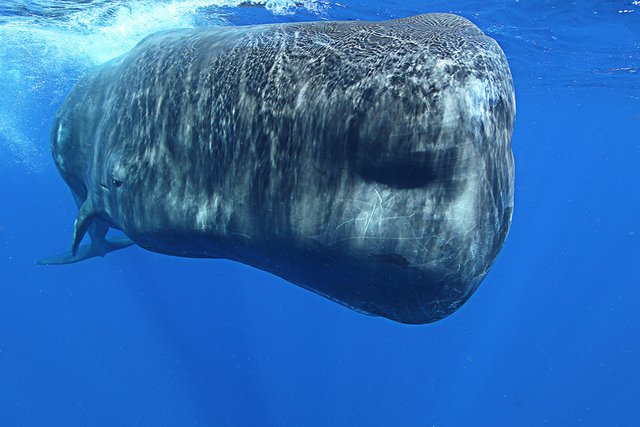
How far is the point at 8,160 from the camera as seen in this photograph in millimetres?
65750

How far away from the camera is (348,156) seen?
8.76ft

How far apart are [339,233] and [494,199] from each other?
2.63ft

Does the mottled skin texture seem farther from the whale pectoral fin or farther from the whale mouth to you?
the whale pectoral fin

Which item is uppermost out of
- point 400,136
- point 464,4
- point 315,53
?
point 464,4

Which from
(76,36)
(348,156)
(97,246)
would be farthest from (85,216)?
(76,36)

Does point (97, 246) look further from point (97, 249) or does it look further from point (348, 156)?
point (348, 156)

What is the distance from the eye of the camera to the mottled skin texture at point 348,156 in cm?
251

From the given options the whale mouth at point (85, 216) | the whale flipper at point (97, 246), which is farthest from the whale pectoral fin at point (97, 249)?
the whale mouth at point (85, 216)

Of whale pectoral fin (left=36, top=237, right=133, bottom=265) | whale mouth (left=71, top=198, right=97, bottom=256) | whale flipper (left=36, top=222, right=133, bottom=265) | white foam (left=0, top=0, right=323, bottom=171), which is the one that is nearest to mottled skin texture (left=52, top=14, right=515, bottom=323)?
whale mouth (left=71, top=198, right=97, bottom=256)

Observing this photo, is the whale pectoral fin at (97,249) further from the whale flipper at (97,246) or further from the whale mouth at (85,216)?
the whale mouth at (85,216)

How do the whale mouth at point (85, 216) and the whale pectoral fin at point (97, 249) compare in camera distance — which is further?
the whale pectoral fin at point (97, 249)

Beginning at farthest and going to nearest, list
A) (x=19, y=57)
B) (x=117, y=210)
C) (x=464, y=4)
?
(x=19, y=57) < (x=464, y=4) < (x=117, y=210)

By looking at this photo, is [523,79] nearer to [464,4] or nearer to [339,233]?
[464,4]

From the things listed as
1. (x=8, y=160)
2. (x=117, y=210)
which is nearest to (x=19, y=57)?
(x=117, y=210)
